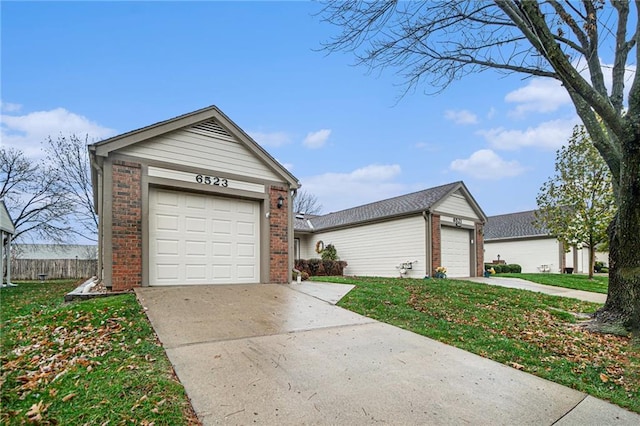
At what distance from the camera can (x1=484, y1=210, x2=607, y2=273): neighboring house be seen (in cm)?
2244

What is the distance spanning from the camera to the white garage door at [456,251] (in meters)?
15.7

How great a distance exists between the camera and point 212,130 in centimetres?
903

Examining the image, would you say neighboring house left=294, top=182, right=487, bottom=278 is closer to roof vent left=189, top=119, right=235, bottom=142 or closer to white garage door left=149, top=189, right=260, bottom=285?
white garage door left=149, top=189, right=260, bottom=285

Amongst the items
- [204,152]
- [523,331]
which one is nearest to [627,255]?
[523,331]

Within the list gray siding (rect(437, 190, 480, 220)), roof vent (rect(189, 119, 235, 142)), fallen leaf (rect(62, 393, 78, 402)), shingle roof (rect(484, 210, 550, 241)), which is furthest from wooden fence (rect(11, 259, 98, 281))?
shingle roof (rect(484, 210, 550, 241))

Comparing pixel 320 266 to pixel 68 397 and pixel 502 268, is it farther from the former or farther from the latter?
pixel 68 397

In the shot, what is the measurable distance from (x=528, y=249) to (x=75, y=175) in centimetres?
3040

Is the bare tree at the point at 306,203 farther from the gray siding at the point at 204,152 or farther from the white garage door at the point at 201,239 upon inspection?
the white garage door at the point at 201,239

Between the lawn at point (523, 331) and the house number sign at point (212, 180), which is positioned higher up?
the house number sign at point (212, 180)

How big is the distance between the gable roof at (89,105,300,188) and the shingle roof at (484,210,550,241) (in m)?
20.5

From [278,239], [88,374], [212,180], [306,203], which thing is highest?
[306,203]

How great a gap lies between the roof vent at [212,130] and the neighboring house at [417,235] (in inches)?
355

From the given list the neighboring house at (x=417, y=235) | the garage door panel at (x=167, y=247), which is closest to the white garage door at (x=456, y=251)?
the neighboring house at (x=417, y=235)

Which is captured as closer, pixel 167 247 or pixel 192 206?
pixel 167 247
